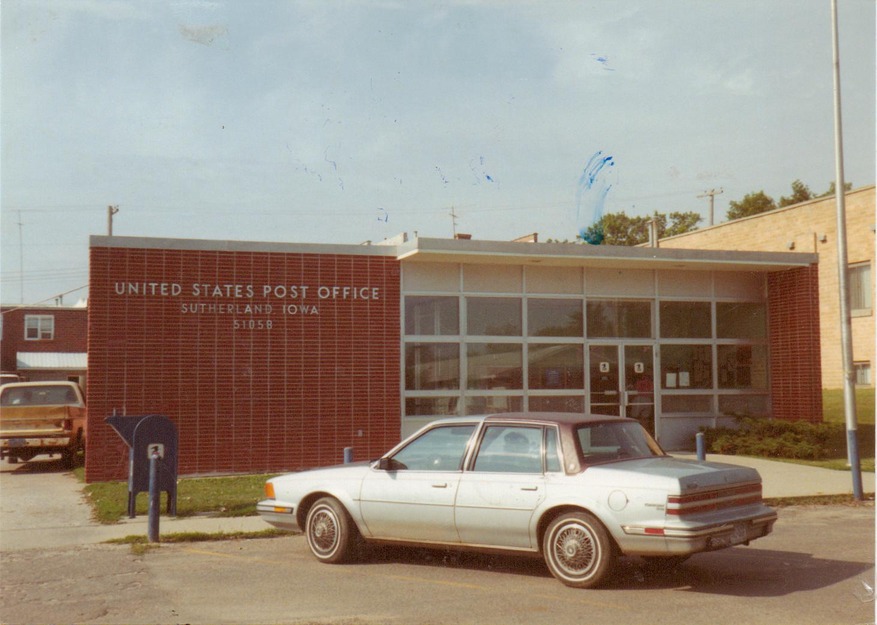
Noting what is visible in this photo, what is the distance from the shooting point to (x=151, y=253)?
Answer: 16188mm

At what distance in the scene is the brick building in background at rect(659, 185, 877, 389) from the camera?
91.4 ft

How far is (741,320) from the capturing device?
20.1 m

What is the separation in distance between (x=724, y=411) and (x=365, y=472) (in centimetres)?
1283

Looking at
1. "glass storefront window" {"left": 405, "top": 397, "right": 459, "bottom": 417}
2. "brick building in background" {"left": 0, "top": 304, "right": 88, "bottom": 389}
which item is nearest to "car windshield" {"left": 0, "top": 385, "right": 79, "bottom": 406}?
"glass storefront window" {"left": 405, "top": 397, "right": 459, "bottom": 417}

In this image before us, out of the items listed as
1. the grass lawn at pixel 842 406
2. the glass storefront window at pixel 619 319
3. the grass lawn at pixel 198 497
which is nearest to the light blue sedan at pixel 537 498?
the grass lawn at pixel 198 497

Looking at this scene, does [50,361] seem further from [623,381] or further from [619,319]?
[623,381]

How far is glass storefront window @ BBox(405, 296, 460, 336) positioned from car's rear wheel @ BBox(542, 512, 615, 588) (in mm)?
10237

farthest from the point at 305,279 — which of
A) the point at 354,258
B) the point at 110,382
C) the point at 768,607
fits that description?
the point at 768,607

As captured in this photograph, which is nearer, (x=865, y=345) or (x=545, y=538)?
(x=545, y=538)

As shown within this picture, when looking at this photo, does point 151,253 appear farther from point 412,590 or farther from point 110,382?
point 412,590

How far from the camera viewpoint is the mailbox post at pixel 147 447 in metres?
11.3

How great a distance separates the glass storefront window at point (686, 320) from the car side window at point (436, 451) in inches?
462

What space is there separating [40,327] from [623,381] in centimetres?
4309

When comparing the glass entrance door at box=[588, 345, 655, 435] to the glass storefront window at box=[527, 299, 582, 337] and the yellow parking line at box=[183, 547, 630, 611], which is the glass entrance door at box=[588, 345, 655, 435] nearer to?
the glass storefront window at box=[527, 299, 582, 337]
